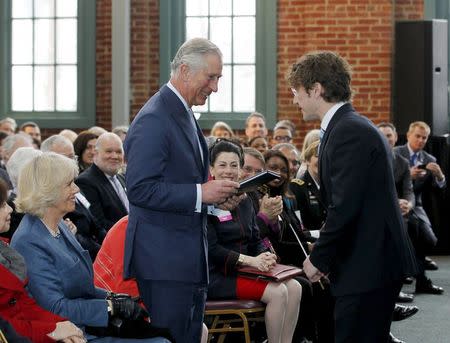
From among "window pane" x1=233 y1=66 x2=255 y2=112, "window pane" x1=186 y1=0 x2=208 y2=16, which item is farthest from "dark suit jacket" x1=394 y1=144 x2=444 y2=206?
"window pane" x1=186 y1=0 x2=208 y2=16

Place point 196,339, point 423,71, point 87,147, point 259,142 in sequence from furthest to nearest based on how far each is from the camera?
point 423,71
point 259,142
point 87,147
point 196,339

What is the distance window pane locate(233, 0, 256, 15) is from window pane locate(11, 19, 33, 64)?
2737 mm

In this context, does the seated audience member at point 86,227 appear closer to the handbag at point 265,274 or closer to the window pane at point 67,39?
the handbag at point 265,274

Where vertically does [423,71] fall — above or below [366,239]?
above

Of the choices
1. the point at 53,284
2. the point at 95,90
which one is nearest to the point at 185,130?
the point at 53,284

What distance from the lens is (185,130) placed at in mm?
4188

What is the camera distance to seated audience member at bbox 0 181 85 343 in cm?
397

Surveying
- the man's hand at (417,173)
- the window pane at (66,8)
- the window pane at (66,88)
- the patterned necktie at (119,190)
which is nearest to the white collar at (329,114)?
the patterned necktie at (119,190)

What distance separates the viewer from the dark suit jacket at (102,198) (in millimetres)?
7055

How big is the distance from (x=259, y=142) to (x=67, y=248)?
20.4 ft

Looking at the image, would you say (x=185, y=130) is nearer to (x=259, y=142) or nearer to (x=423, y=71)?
(x=259, y=142)

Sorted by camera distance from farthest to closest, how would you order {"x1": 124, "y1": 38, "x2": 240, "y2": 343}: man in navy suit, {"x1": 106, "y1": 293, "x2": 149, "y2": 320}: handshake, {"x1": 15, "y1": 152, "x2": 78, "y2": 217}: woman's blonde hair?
{"x1": 15, "y1": 152, "x2": 78, "y2": 217}: woman's blonde hair, {"x1": 106, "y1": 293, "x2": 149, "y2": 320}: handshake, {"x1": 124, "y1": 38, "x2": 240, "y2": 343}: man in navy suit

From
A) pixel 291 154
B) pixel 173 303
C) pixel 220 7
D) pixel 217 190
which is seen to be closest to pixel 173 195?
pixel 217 190

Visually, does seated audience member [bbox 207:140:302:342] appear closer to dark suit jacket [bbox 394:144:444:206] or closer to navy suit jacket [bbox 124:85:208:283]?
navy suit jacket [bbox 124:85:208:283]
